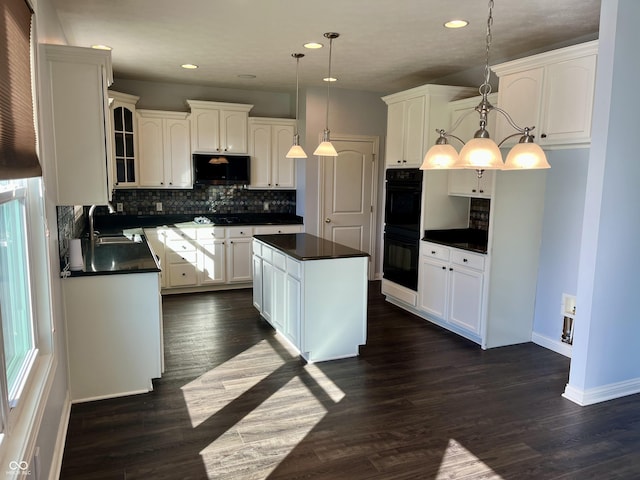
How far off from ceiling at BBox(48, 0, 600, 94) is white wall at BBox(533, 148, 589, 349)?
1038 millimetres

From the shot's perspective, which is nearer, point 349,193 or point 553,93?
point 553,93

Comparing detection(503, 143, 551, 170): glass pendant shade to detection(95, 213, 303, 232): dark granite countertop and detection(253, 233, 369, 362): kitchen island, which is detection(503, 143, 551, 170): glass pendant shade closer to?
detection(253, 233, 369, 362): kitchen island

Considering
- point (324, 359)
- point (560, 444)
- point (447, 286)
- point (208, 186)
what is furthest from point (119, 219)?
point (560, 444)

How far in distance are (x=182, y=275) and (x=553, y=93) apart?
14.6ft

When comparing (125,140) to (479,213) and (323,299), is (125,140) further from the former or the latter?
(479,213)

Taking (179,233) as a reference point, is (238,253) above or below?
below

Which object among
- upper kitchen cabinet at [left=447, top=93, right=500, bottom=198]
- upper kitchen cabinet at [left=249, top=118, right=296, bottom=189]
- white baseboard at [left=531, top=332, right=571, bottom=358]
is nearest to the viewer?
white baseboard at [left=531, top=332, right=571, bottom=358]

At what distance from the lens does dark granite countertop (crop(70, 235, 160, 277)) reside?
10.2 ft

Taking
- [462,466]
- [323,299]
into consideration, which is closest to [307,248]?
[323,299]

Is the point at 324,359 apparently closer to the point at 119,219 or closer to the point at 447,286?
the point at 447,286

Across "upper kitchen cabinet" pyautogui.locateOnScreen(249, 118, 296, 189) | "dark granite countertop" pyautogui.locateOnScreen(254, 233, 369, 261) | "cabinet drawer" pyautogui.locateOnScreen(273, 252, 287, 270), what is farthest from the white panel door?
"cabinet drawer" pyautogui.locateOnScreen(273, 252, 287, 270)

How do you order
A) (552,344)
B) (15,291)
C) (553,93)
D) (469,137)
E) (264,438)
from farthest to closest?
(469,137)
(552,344)
(553,93)
(264,438)
(15,291)

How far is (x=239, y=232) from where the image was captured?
6.07 m

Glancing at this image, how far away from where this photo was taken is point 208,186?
6426mm
